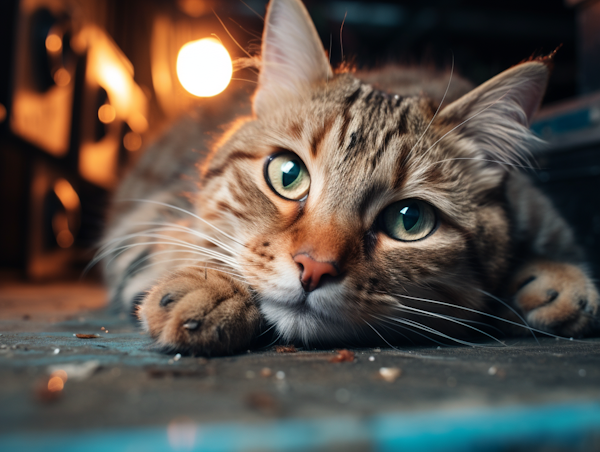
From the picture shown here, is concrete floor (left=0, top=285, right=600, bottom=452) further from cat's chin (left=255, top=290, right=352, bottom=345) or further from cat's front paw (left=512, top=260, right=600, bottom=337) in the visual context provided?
cat's front paw (left=512, top=260, right=600, bottom=337)

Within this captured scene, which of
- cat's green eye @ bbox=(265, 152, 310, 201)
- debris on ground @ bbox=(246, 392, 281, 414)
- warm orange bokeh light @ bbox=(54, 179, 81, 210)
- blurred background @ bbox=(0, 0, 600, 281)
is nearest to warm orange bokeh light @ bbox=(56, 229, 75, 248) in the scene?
blurred background @ bbox=(0, 0, 600, 281)

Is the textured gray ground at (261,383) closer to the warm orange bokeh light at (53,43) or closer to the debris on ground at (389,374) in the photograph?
the debris on ground at (389,374)

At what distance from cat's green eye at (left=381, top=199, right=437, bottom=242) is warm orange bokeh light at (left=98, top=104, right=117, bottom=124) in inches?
107

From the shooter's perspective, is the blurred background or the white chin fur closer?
the white chin fur

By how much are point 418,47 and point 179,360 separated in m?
5.59

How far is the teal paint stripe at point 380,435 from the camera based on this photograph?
485mm

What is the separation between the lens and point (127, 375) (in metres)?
0.72

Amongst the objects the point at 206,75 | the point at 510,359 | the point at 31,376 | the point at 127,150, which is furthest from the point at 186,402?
the point at 206,75

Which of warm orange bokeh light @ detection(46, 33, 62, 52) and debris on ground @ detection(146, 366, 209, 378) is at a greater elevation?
warm orange bokeh light @ detection(46, 33, 62, 52)

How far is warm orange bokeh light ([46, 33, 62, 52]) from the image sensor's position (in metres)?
2.19

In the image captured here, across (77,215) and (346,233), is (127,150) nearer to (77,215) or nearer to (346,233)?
(77,215)

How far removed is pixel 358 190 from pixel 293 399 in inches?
24.3

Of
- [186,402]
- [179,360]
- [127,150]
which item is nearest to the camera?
[186,402]

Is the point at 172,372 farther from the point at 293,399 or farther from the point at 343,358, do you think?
the point at 343,358
